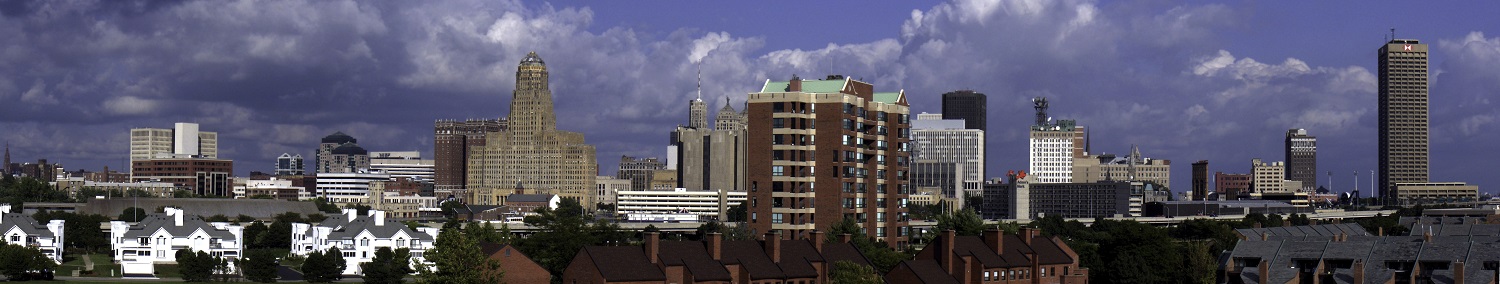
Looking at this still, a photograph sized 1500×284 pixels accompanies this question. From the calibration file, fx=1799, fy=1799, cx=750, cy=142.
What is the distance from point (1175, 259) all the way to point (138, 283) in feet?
309

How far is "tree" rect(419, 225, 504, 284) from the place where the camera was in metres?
118

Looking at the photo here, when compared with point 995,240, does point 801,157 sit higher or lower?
higher

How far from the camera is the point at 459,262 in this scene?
4663 inches

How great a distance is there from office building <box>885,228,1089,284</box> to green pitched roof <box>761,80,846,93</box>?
42.9 metres

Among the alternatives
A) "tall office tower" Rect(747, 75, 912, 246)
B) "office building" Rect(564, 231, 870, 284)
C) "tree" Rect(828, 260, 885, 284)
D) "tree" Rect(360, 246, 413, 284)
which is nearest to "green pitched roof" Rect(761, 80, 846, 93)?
"tall office tower" Rect(747, 75, 912, 246)

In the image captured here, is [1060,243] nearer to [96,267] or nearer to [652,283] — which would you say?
[652,283]

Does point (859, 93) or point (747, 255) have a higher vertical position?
point (859, 93)

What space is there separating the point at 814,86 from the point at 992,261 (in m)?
58.6

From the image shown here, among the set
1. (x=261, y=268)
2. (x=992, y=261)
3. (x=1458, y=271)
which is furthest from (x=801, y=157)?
(x=1458, y=271)

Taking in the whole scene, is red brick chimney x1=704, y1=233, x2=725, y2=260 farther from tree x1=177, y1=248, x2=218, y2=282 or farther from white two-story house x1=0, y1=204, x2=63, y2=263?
white two-story house x1=0, y1=204, x2=63, y2=263

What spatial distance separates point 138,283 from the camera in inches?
6491

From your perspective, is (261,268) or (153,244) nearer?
(261,268)

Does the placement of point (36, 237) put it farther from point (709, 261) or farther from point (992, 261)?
point (992, 261)

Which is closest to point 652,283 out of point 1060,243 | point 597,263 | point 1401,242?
point 597,263
